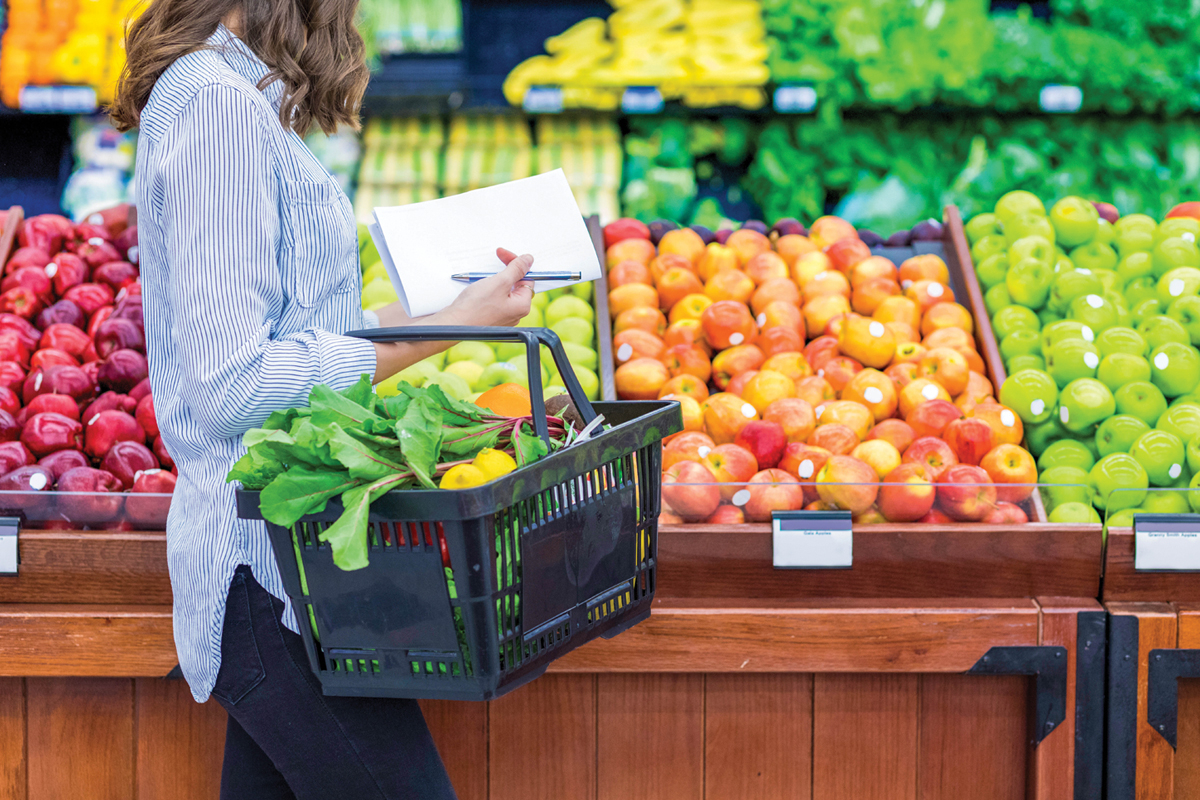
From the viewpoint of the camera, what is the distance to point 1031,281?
94.2 inches

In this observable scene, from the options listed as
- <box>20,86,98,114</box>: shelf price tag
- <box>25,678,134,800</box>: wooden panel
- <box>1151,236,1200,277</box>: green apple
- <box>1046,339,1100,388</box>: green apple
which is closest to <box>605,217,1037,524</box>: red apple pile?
<box>1046,339,1100,388</box>: green apple

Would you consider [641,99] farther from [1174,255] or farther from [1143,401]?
[1143,401]

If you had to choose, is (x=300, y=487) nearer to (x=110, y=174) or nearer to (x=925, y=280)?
(x=925, y=280)

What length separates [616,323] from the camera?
2475 mm

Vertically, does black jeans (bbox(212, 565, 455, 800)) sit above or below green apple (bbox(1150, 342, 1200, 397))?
below

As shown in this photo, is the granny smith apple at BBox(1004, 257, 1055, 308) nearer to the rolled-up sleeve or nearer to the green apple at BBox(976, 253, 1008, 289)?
the green apple at BBox(976, 253, 1008, 289)

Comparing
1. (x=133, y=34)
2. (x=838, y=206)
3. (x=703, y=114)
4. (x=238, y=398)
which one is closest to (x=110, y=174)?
(x=703, y=114)

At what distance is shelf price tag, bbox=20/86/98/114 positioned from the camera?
3.39 metres

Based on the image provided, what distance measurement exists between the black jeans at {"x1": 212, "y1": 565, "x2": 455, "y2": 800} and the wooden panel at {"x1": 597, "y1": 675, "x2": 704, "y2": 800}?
519 millimetres

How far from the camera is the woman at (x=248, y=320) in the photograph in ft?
3.18

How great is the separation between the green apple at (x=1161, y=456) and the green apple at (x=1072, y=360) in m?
0.24

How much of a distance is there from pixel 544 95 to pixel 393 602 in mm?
2778

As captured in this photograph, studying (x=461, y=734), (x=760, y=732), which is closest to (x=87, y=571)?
(x=461, y=734)

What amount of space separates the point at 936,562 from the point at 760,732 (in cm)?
38
